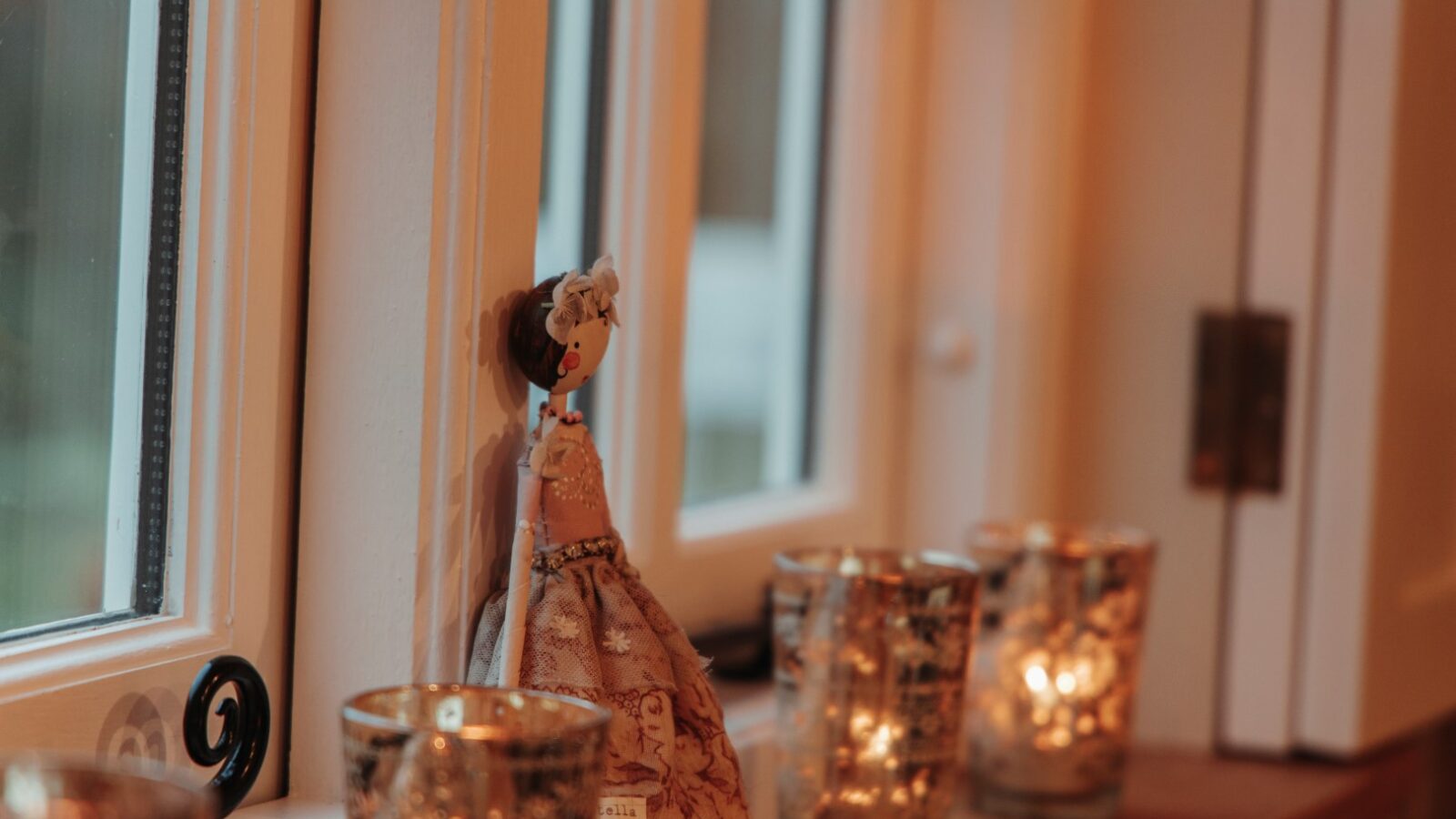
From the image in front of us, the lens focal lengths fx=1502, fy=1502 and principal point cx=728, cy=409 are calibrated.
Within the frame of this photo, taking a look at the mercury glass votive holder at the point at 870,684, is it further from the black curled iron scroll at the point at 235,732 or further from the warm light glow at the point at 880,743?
the black curled iron scroll at the point at 235,732

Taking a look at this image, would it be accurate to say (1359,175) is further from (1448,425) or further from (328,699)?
(328,699)

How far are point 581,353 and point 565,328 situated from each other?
0.02m

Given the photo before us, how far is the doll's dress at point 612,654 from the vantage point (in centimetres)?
65

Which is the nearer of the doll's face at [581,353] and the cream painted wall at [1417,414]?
the doll's face at [581,353]

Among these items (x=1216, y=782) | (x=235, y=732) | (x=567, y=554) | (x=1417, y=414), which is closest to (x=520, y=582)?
(x=567, y=554)

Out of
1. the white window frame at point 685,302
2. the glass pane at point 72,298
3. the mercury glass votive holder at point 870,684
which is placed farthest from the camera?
the white window frame at point 685,302

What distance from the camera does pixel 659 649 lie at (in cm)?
68

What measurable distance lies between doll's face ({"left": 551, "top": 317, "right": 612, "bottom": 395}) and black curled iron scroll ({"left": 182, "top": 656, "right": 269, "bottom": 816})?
19cm

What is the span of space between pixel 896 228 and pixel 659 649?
0.62 m

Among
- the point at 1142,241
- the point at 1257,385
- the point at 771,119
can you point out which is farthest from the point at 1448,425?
the point at 771,119

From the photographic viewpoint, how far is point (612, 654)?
0.67 m

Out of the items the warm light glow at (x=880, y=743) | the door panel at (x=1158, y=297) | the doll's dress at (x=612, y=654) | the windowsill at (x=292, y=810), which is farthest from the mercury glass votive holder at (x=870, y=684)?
the door panel at (x=1158, y=297)

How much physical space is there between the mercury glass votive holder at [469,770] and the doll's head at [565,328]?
0.20 meters

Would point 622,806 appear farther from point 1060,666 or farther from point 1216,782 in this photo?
point 1216,782
